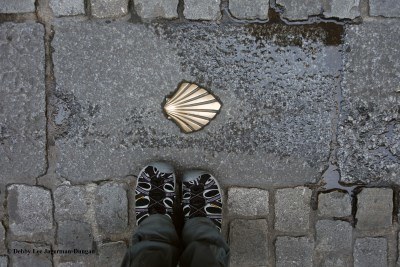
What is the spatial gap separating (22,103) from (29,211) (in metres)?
0.62

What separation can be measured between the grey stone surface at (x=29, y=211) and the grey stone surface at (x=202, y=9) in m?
1.30

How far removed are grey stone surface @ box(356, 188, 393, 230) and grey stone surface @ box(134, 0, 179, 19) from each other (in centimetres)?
148

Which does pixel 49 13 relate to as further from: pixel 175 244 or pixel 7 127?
pixel 175 244

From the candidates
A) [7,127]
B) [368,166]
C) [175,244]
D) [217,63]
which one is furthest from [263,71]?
[7,127]

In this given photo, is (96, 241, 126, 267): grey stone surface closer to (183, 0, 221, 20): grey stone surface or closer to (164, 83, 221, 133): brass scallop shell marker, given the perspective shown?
(164, 83, 221, 133): brass scallop shell marker

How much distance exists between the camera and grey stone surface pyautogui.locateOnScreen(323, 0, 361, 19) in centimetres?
218

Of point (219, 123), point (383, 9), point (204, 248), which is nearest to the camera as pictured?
point (204, 248)

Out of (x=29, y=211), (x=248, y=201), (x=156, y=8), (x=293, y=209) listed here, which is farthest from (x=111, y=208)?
(x=156, y=8)

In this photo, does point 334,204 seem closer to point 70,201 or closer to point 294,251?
point 294,251

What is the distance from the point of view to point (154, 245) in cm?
194

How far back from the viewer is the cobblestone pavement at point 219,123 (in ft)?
7.27

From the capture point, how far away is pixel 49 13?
87.0 inches

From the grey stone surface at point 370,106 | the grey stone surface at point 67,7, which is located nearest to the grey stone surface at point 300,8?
the grey stone surface at point 370,106

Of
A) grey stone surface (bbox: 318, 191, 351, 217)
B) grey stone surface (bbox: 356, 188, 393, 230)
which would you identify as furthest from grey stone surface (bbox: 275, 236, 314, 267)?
grey stone surface (bbox: 356, 188, 393, 230)
